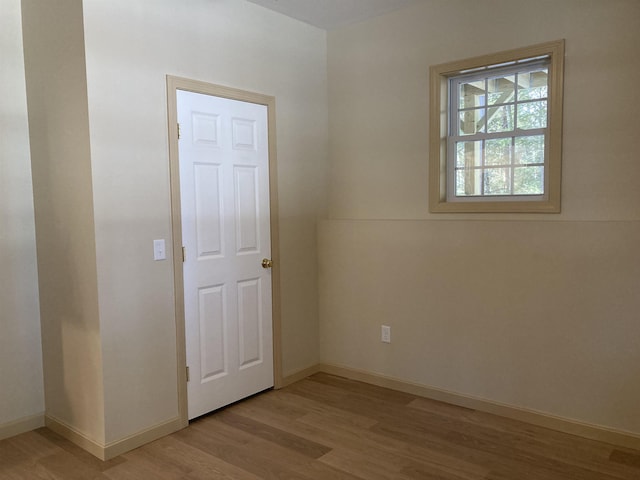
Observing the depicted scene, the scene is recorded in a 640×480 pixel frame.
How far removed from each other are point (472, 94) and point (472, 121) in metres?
0.19

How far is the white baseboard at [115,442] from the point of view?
8.84ft

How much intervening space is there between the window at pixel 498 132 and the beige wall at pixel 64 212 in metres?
2.25

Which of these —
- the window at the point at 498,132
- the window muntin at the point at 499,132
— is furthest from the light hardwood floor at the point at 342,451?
the window muntin at the point at 499,132

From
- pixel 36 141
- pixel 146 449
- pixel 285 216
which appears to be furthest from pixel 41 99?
pixel 146 449

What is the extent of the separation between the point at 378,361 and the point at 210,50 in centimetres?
248

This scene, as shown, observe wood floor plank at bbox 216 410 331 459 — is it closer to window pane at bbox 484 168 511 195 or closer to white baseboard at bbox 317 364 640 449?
white baseboard at bbox 317 364 640 449

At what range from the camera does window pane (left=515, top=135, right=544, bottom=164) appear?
3146 mm

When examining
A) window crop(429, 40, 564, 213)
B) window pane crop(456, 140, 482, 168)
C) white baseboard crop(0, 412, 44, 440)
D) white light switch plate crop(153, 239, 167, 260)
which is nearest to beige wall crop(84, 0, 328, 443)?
white light switch plate crop(153, 239, 167, 260)

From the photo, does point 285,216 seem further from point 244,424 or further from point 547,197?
point 547,197

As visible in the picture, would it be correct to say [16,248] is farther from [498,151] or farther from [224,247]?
[498,151]

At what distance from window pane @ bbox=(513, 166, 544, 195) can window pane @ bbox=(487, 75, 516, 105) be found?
48 centimetres

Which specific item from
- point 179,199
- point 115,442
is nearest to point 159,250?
point 179,199

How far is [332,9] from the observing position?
3545 millimetres

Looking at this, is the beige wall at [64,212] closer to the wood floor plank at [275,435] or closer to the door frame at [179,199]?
the door frame at [179,199]
